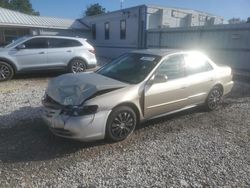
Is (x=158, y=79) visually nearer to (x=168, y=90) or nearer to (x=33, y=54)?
(x=168, y=90)

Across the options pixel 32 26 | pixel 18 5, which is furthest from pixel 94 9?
pixel 32 26

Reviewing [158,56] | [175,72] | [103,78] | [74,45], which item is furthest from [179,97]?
[74,45]

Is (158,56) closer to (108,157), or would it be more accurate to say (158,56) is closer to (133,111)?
(133,111)

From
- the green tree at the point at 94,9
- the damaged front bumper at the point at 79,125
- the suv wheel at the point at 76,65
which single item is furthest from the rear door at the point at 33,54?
the green tree at the point at 94,9

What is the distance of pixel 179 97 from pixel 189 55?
1054mm

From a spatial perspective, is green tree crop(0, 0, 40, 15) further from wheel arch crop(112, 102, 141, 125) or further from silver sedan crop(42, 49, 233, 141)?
wheel arch crop(112, 102, 141, 125)

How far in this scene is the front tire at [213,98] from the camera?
6145 mm

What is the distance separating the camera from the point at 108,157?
154 inches

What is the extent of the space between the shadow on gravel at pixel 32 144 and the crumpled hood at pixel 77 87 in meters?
0.76

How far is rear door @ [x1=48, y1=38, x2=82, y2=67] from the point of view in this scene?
9.93 m

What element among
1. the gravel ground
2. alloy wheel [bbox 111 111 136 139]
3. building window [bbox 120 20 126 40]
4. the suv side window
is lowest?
the gravel ground

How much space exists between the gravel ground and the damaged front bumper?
29cm

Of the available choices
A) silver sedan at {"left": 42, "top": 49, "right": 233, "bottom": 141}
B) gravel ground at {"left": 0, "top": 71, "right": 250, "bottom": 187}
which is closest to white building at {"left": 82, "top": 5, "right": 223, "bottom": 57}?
silver sedan at {"left": 42, "top": 49, "right": 233, "bottom": 141}

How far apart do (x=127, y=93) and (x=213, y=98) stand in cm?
291
